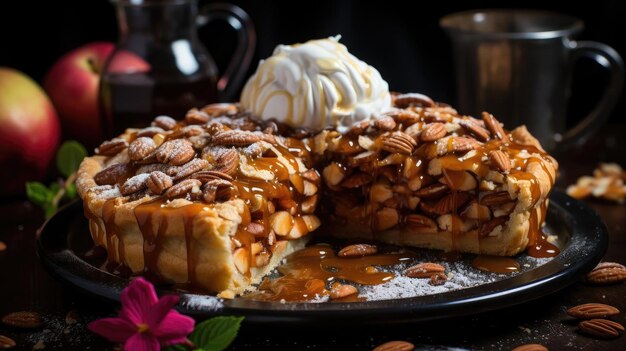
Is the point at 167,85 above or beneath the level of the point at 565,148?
above

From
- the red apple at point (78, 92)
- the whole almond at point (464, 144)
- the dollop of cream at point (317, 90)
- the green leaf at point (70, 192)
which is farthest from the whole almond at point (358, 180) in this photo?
the red apple at point (78, 92)

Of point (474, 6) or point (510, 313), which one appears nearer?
point (510, 313)

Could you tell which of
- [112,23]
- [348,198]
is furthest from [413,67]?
[348,198]

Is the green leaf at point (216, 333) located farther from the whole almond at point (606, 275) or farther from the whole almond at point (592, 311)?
the whole almond at point (606, 275)

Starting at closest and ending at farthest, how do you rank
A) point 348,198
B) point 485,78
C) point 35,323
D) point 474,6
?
point 35,323 → point 348,198 → point 485,78 → point 474,6

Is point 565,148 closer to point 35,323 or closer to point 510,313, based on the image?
point 510,313

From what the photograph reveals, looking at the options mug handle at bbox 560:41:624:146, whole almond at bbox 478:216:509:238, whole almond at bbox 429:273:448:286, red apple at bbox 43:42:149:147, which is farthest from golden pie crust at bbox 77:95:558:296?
red apple at bbox 43:42:149:147
